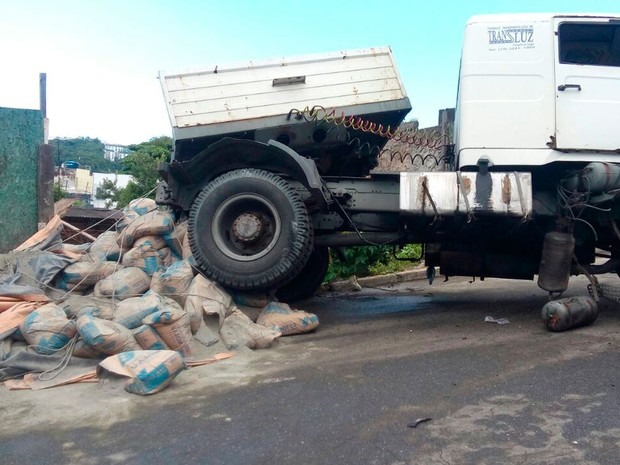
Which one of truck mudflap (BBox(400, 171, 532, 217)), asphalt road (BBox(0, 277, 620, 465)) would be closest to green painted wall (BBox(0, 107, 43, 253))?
asphalt road (BBox(0, 277, 620, 465))

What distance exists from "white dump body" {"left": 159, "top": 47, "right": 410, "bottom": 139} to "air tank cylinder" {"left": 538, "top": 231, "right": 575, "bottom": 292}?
170 cm

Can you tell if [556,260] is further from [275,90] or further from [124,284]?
[124,284]

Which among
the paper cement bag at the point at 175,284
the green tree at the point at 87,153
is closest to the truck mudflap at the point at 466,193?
the paper cement bag at the point at 175,284

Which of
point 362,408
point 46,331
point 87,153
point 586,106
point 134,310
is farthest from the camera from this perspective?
point 87,153

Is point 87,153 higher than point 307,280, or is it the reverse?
point 87,153

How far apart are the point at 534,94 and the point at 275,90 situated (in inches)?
84.5

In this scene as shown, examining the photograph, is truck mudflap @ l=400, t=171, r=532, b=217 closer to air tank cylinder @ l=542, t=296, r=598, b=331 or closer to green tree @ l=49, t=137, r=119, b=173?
air tank cylinder @ l=542, t=296, r=598, b=331

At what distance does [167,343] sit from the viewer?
436cm

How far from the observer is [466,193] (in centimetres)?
487

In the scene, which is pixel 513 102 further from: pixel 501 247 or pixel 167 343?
pixel 167 343

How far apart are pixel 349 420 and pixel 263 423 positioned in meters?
0.45

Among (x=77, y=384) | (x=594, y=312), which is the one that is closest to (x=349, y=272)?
(x=594, y=312)

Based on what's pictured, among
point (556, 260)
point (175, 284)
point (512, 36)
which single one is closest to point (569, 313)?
point (556, 260)

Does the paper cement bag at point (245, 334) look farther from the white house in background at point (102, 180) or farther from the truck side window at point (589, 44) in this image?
the white house in background at point (102, 180)
